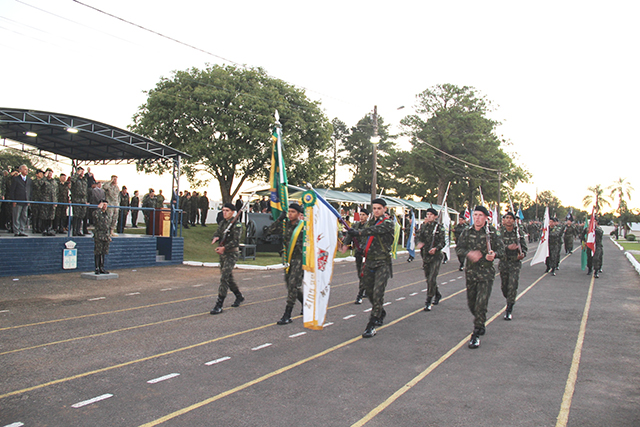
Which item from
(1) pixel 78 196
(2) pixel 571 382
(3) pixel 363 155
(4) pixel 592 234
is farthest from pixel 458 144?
(2) pixel 571 382

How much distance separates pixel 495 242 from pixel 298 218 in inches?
132

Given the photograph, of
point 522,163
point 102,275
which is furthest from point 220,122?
point 522,163

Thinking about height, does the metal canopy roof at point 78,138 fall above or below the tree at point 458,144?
below

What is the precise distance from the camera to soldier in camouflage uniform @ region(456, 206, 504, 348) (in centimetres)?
652

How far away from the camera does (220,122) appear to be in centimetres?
2706

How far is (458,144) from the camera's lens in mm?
51688

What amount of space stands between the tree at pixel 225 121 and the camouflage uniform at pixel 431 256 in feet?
57.7

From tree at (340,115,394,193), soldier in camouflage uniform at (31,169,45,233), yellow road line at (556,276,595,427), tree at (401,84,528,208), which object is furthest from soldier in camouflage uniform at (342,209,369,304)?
tree at (340,115,394,193)

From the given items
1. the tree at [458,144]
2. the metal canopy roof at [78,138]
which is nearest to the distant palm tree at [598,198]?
the tree at [458,144]

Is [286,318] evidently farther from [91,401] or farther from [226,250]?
[91,401]

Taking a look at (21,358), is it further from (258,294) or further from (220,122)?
(220,122)

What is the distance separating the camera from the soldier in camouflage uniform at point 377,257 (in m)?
6.95

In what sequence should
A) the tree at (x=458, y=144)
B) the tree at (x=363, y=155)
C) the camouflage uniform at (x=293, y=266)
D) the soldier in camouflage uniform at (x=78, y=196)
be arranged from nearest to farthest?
the camouflage uniform at (x=293, y=266) < the soldier in camouflage uniform at (x=78, y=196) < the tree at (x=458, y=144) < the tree at (x=363, y=155)

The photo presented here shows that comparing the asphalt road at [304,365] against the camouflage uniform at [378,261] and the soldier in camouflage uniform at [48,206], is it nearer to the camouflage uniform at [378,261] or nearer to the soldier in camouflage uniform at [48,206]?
the camouflage uniform at [378,261]
